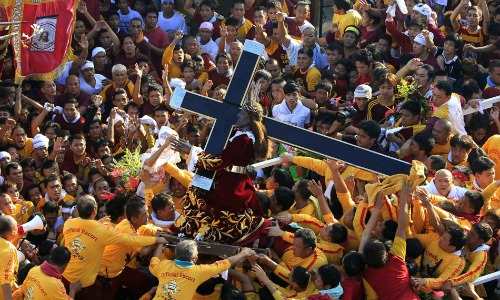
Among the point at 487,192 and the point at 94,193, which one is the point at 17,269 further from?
the point at 487,192

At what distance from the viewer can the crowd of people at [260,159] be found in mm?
13039

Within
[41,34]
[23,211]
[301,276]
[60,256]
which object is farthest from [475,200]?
[41,34]

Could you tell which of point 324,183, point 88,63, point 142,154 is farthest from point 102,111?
point 324,183

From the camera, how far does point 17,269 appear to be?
45.2ft

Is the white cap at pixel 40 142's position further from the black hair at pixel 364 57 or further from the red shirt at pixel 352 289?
the red shirt at pixel 352 289

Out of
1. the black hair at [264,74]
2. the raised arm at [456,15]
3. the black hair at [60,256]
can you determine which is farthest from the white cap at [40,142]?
the raised arm at [456,15]

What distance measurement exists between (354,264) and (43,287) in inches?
103

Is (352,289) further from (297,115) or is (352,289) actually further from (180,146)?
(297,115)

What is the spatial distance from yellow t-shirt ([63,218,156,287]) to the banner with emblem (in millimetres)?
5086

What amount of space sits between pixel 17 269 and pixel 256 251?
2.24 meters

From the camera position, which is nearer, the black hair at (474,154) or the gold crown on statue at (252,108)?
the gold crown on statue at (252,108)

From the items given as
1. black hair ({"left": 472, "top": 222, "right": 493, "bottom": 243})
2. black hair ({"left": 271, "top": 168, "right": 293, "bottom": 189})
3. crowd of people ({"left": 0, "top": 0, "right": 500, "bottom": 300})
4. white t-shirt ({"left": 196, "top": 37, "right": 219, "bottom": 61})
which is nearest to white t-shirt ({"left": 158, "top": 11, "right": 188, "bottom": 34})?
crowd of people ({"left": 0, "top": 0, "right": 500, "bottom": 300})

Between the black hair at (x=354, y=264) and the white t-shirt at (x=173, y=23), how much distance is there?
7.88 metres

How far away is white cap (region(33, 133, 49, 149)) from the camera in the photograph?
17109 millimetres
